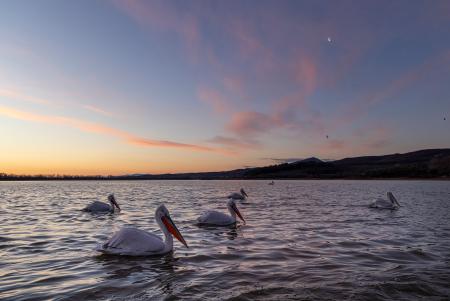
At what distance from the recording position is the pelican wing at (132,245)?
868 centimetres

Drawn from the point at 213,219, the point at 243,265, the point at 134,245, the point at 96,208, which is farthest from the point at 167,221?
the point at 96,208

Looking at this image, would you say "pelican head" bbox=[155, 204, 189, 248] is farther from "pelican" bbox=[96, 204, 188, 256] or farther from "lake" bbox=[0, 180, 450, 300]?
"lake" bbox=[0, 180, 450, 300]

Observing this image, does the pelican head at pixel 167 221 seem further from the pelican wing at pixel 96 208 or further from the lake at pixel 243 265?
the pelican wing at pixel 96 208

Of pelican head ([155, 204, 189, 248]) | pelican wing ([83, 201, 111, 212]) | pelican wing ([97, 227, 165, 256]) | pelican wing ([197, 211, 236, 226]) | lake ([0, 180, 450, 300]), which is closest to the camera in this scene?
lake ([0, 180, 450, 300])

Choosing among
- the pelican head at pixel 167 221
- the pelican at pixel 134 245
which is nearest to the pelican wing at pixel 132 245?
the pelican at pixel 134 245

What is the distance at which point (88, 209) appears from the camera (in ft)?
61.8

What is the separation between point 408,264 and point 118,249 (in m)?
6.19

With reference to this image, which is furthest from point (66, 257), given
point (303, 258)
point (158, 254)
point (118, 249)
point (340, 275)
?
point (340, 275)

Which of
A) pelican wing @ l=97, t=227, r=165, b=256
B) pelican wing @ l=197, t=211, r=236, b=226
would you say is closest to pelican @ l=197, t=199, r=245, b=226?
pelican wing @ l=197, t=211, r=236, b=226

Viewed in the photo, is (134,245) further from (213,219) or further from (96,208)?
(96,208)

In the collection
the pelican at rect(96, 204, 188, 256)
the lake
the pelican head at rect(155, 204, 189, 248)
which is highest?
the pelican head at rect(155, 204, 189, 248)

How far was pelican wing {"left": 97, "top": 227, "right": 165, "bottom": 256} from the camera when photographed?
28.5ft

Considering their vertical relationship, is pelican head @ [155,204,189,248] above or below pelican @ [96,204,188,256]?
above

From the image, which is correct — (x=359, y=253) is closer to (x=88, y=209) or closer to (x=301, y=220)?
(x=301, y=220)
